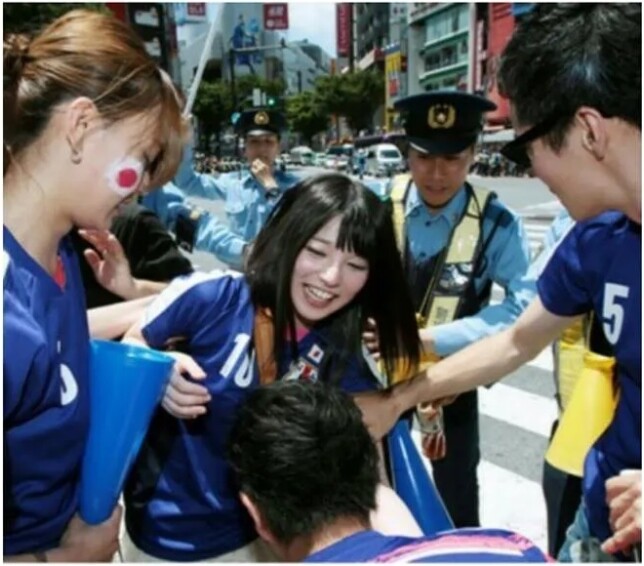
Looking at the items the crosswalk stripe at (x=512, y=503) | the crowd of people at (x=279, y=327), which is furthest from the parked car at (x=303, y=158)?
the crowd of people at (x=279, y=327)

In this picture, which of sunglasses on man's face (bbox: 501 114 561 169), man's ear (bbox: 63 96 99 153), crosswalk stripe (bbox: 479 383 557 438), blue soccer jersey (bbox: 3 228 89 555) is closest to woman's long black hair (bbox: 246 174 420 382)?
sunglasses on man's face (bbox: 501 114 561 169)

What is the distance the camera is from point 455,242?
2697mm

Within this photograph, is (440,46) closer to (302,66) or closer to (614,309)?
(302,66)

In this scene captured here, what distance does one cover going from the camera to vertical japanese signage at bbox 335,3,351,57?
86.9 metres

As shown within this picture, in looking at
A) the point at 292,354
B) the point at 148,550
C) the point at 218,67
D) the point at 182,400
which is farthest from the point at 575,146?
the point at 218,67

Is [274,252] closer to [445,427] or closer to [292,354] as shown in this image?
[292,354]

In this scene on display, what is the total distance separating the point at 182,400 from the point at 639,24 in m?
1.19

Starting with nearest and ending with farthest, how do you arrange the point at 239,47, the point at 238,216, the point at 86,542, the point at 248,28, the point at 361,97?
the point at 86,542 < the point at 238,216 < the point at 239,47 < the point at 361,97 < the point at 248,28

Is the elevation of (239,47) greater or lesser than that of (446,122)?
greater

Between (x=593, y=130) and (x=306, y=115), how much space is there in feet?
229

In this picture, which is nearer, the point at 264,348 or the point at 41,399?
the point at 41,399

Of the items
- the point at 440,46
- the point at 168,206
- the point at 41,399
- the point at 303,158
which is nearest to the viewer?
the point at 41,399

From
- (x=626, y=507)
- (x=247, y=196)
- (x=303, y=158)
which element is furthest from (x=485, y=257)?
(x=303, y=158)

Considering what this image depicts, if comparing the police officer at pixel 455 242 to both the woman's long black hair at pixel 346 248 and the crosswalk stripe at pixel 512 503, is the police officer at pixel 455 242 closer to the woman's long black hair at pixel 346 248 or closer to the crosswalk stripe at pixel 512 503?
the crosswalk stripe at pixel 512 503
